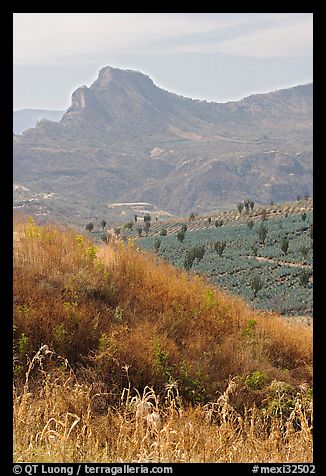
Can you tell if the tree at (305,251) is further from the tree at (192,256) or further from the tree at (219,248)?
the tree at (192,256)

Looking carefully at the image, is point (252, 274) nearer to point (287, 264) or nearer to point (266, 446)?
point (287, 264)

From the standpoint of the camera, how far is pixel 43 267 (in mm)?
8039

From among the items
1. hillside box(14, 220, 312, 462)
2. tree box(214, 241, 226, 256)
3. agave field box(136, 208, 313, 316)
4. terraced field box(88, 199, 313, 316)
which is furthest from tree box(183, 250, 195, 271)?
hillside box(14, 220, 312, 462)

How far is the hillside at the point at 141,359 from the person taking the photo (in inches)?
177

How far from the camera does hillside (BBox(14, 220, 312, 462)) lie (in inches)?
177

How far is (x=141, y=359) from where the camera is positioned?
672 centimetres

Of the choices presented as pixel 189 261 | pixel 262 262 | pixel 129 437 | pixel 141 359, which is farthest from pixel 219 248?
pixel 129 437

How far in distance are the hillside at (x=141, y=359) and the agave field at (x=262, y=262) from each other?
779cm
